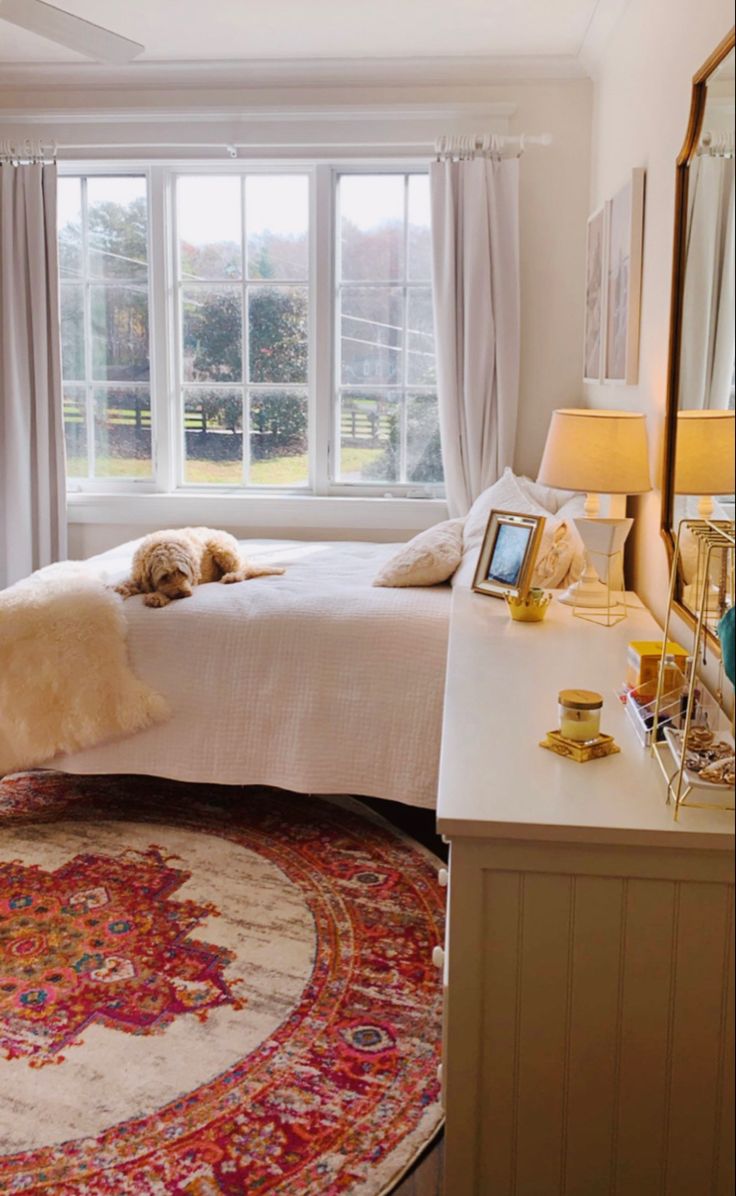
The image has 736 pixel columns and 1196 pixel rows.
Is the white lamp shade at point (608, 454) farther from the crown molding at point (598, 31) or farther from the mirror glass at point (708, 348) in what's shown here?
the crown molding at point (598, 31)

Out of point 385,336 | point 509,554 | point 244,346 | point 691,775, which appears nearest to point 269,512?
point 244,346

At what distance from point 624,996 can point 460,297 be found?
3419 millimetres

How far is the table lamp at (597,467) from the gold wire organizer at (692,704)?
860 millimetres

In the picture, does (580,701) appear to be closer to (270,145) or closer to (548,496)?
(548,496)

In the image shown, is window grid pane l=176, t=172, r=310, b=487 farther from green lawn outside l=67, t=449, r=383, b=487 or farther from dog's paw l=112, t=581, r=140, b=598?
dog's paw l=112, t=581, r=140, b=598

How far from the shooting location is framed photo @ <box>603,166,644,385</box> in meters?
3.04

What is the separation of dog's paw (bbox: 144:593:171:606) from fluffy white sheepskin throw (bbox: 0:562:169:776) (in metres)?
0.14

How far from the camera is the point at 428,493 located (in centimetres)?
468

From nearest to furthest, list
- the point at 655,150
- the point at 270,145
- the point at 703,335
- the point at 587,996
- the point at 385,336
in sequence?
the point at 587,996
the point at 703,335
the point at 655,150
the point at 270,145
the point at 385,336

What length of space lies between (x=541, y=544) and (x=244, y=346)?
2152 mm

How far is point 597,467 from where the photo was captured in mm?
2742

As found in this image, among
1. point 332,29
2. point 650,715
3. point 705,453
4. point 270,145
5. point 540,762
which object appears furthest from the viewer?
point 270,145

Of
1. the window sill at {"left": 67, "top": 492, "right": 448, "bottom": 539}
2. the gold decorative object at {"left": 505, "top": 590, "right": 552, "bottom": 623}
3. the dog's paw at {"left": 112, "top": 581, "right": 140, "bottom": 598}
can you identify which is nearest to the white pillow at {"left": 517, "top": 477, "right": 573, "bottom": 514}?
the window sill at {"left": 67, "top": 492, "right": 448, "bottom": 539}

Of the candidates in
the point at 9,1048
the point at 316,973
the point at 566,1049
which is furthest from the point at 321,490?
the point at 566,1049
